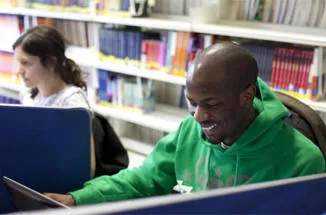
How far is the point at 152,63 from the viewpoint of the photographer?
272 centimetres

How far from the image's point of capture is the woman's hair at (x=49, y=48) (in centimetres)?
186

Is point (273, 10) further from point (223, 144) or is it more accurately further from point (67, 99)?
point (223, 144)

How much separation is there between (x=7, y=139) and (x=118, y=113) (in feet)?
6.39

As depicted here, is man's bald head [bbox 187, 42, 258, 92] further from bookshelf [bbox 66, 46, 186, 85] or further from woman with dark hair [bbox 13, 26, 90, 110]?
bookshelf [bbox 66, 46, 186, 85]

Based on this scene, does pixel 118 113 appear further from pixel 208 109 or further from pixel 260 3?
pixel 208 109

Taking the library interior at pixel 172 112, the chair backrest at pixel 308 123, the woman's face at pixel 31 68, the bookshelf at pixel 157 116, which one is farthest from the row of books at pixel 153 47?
the chair backrest at pixel 308 123

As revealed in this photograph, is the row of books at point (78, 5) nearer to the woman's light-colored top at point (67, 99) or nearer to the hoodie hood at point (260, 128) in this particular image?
the woman's light-colored top at point (67, 99)

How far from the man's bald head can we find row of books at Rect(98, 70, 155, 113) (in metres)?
1.82

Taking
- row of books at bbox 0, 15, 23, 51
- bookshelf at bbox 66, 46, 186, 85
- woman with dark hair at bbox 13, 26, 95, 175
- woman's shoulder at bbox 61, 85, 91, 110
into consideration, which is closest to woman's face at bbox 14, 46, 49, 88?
woman with dark hair at bbox 13, 26, 95, 175

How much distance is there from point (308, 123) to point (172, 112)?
64.6 inches

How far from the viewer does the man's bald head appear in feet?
3.32

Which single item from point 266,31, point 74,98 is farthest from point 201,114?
point 266,31

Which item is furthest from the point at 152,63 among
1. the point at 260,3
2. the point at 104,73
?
the point at 260,3

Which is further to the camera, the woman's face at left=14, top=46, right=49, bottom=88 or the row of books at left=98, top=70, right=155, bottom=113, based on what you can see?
the row of books at left=98, top=70, right=155, bottom=113
